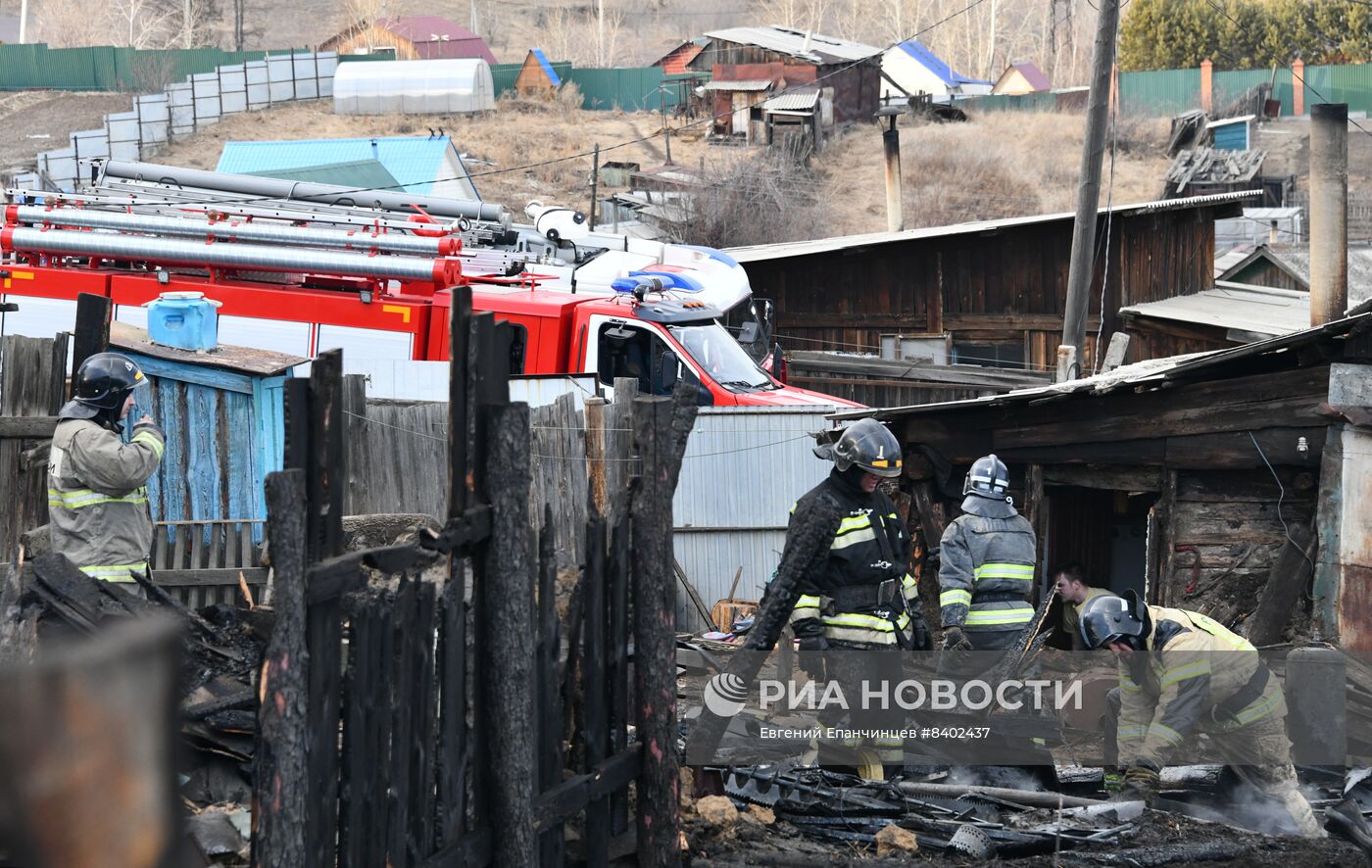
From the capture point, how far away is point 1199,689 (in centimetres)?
631

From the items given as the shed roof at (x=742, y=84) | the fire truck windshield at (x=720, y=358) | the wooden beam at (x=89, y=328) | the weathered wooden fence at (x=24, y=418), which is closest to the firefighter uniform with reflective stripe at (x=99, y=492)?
the wooden beam at (x=89, y=328)

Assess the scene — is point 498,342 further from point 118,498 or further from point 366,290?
point 366,290

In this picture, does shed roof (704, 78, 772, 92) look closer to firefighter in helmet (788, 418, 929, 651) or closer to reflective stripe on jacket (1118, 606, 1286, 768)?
firefighter in helmet (788, 418, 929, 651)

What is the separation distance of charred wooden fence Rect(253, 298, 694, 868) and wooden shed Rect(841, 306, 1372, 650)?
4.83 meters

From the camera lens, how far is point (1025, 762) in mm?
7152

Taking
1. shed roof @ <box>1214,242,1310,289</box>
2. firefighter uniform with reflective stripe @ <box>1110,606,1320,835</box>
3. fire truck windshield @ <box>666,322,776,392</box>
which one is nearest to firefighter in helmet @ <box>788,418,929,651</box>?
firefighter uniform with reflective stripe @ <box>1110,606,1320,835</box>

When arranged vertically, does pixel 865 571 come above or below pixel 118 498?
below

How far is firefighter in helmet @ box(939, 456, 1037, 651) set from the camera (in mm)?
7324

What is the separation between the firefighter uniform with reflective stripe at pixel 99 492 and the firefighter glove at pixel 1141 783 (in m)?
5.19

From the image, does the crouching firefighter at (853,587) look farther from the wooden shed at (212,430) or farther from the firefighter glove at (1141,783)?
the wooden shed at (212,430)

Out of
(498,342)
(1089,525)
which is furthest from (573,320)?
(498,342)

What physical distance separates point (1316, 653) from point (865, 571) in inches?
95.6

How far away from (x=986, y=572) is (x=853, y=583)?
2.67 feet

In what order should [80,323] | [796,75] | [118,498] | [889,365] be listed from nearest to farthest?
[118,498], [80,323], [889,365], [796,75]
